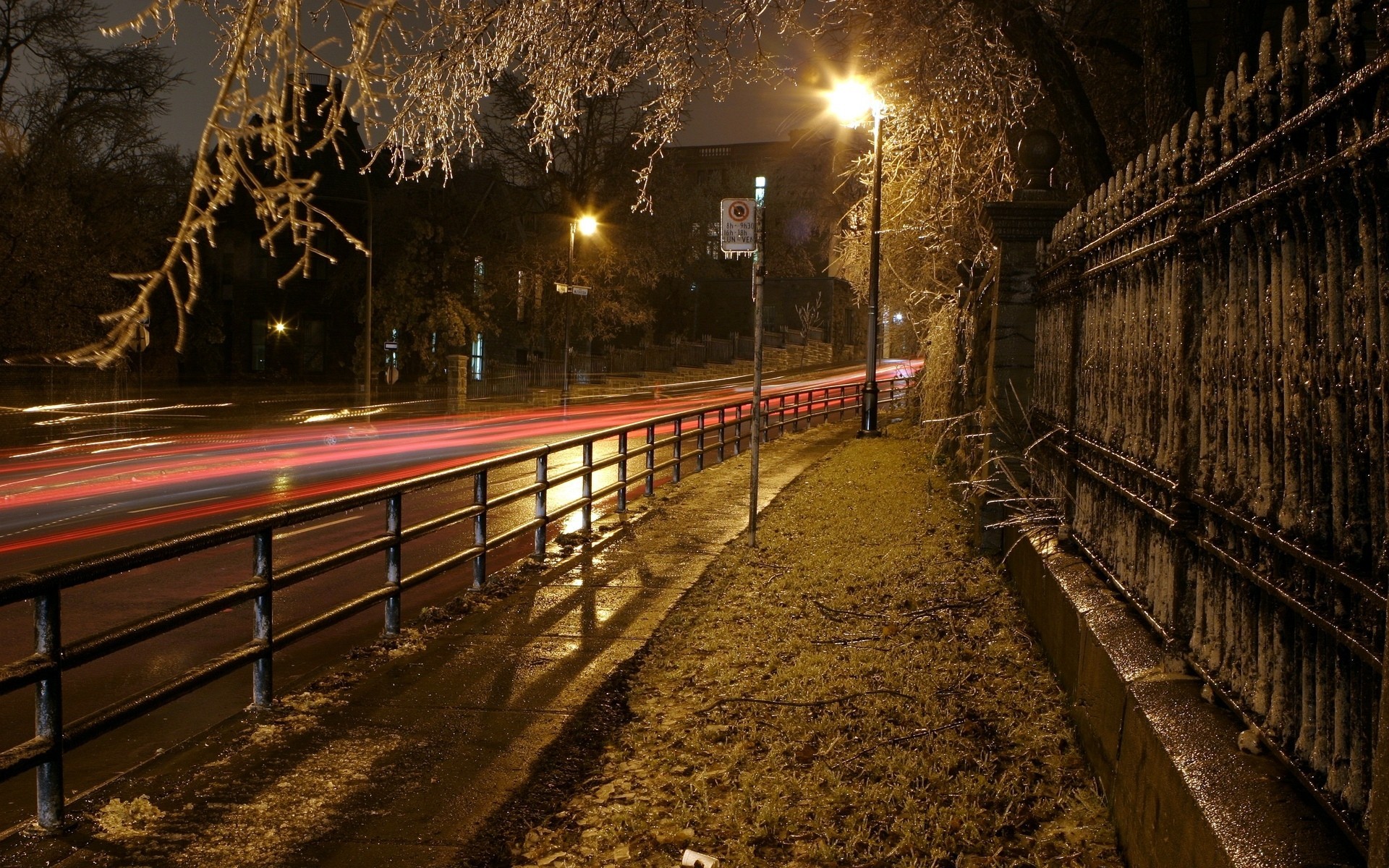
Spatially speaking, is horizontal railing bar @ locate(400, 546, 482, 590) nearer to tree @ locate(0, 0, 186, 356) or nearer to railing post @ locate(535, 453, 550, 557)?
railing post @ locate(535, 453, 550, 557)

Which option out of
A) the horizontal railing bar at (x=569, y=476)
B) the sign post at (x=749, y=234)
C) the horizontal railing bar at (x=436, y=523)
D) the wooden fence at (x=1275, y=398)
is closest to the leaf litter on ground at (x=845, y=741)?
the wooden fence at (x=1275, y=398)

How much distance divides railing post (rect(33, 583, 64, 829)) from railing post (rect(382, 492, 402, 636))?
297cm

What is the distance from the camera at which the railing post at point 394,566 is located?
297 inches

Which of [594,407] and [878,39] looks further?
[594,407]

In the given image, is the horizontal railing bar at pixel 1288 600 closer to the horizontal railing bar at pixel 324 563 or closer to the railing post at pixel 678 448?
the horizontal railing bar at pixel 324 563

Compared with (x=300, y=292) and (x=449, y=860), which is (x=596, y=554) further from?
(x=300, y=292)

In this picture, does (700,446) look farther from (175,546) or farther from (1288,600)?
(1288,600)

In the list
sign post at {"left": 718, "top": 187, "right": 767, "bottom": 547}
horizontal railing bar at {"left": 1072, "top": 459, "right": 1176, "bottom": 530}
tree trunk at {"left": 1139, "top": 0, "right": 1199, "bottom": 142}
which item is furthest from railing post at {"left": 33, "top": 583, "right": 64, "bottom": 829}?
tree trunk at {"left": 1139, "top": 0, "right": 1199, "bottom": 142}

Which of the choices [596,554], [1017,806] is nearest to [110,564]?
[1017,806]

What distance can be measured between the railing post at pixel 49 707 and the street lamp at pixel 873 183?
412 inches

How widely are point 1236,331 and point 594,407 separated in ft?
123

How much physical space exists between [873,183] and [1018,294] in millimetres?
10175

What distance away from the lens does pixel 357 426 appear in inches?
1182

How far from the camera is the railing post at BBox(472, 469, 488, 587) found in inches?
349
